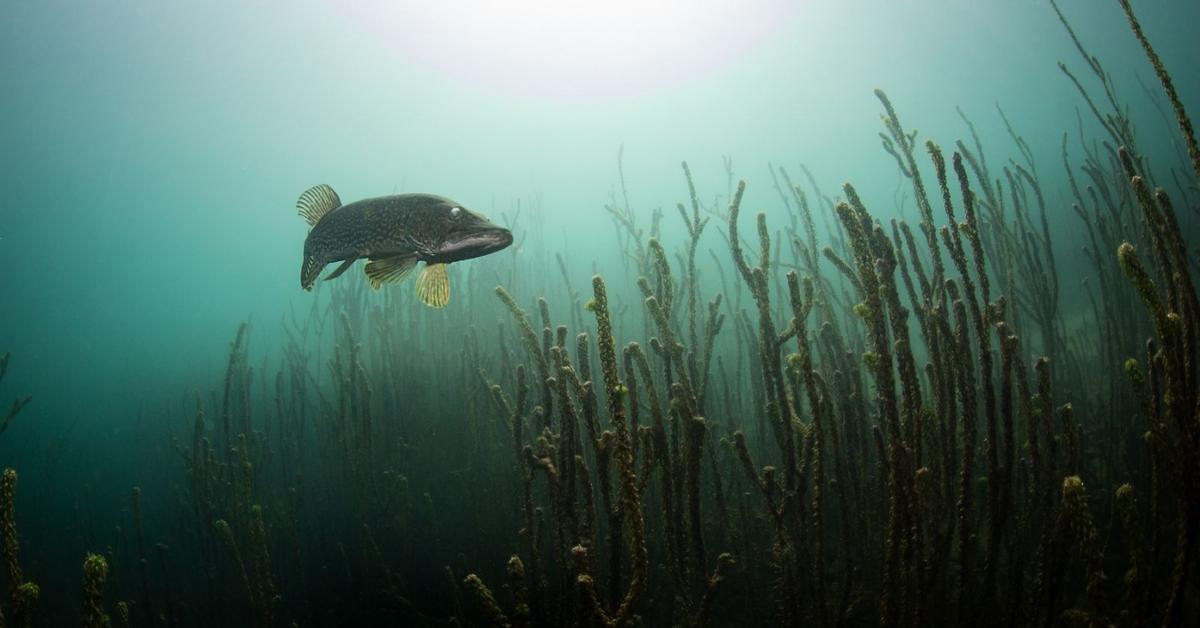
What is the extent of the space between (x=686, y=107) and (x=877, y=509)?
140 ft

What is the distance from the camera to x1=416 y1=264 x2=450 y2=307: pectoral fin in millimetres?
2479

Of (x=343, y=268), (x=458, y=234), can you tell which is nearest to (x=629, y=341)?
(x=343, y=268)

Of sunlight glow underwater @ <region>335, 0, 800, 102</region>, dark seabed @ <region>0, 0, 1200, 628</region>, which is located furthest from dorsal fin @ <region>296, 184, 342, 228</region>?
sunlight glow underwater @ <region>335, 0, 800, 102</region>

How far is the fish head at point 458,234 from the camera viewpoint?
2.18 metres

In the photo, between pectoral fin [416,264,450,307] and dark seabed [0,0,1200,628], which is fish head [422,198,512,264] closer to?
dark seabed [0,0,1200,628]

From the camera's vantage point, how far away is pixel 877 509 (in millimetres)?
3346

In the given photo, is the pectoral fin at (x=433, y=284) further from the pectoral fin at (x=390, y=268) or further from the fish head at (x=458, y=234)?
the fish head at (x=458, y=234)

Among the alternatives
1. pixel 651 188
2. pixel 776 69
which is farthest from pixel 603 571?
pixel 651 188

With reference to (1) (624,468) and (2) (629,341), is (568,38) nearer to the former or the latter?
(2) (629,341)

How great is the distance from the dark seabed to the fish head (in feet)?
0.13

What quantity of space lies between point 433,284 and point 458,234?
40 centimetres

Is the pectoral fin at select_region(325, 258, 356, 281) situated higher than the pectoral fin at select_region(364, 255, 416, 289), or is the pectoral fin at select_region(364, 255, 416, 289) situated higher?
the pectoral fin at select_region(325, 258, 356, 281)

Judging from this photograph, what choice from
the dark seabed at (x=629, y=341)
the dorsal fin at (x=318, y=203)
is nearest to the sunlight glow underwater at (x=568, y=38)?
the dark seabed at (x=629, y=341)

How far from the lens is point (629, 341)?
28.6ft
